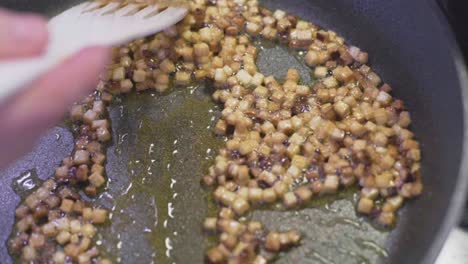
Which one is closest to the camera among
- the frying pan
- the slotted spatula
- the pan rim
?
the slotted spatula

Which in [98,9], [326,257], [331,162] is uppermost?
[98,9]

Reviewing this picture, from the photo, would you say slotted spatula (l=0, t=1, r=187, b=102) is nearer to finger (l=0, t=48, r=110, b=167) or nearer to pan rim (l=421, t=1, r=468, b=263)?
finger (l=0, t=48, r=110, b=167)

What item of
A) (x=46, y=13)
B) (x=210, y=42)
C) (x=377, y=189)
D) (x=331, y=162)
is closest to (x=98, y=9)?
(x=210, y=42)

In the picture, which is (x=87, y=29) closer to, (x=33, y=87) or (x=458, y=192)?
(x=33, y=87)

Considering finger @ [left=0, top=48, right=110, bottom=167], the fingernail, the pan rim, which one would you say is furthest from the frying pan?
the fingernail

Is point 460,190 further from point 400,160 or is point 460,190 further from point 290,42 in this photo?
point 290,42

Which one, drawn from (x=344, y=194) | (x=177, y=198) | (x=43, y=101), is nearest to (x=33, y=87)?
(x=43, y=101)

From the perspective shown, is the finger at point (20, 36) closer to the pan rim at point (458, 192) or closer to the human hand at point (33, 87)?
the human hand at point (33, 87)
